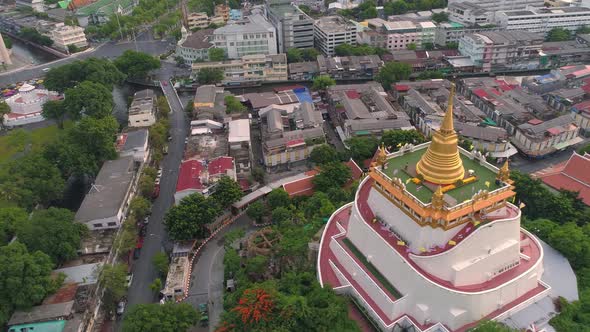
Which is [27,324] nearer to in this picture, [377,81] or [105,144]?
[105,144]

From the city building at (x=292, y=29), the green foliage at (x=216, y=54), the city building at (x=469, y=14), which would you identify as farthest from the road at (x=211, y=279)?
the city building at (x=469, y=14)

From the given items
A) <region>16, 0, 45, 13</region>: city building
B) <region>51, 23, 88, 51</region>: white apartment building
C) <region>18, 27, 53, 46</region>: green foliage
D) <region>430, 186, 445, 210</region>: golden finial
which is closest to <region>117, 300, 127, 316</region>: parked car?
<region>430, 186, 445, 210</region>: golden finial

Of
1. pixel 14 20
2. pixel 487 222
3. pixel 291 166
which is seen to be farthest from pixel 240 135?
pixel 14 20

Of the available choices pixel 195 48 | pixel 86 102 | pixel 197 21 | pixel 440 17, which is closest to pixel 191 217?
pixel 86 102

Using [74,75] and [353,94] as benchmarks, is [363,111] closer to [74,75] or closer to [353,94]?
[353,94]

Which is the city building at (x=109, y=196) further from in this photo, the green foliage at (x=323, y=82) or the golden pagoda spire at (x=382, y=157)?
the green foliage at (x=323, y=82)

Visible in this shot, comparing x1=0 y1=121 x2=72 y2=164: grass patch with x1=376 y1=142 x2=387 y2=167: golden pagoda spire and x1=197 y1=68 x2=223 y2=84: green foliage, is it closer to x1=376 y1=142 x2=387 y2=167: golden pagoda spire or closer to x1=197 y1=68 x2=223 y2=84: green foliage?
x1=197 y1=68 x2=223 y2=84: green foliage
